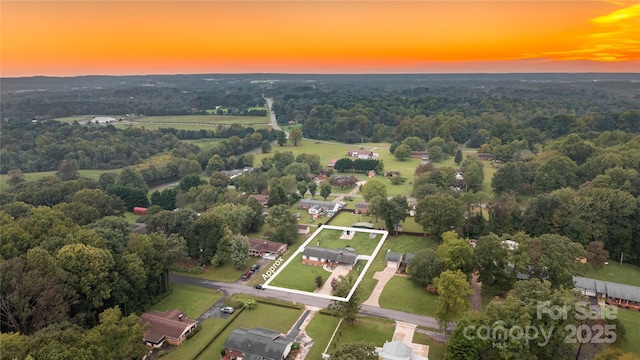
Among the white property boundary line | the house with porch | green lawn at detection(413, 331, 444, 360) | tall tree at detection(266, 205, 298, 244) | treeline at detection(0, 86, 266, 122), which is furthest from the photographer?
treeline at detection(0, 86, 266, 122)

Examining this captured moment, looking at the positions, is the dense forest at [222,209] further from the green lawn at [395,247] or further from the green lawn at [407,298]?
the green lawn at [395,247]

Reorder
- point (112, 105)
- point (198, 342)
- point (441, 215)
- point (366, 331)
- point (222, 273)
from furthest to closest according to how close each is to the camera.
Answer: point (112, 105) < point (441, 215) < point (222, 273) < point (366, 331) < point (198, 342)

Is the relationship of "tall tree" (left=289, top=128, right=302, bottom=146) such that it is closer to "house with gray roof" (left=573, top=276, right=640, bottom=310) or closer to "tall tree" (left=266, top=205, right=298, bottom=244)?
"tall tree" (left=266, top=205, right=298, bottom=244)

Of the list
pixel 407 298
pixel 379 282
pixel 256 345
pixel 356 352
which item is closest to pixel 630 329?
pixel 407 298

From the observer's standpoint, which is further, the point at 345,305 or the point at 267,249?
the point at 267,249

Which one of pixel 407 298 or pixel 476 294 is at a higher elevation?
pixel 407 298

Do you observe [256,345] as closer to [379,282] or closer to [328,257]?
[328,257]

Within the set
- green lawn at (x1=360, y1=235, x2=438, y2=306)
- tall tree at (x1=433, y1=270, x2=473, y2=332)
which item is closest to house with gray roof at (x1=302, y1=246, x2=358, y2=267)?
green lawn at (x1=360, y1=235, x2=438, y2=306)
